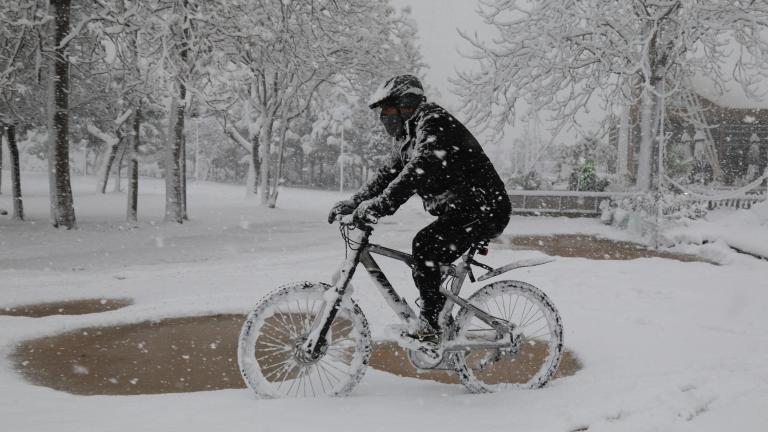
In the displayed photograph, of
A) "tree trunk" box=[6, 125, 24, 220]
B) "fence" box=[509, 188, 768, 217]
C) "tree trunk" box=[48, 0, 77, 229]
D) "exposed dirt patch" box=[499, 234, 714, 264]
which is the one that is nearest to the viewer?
"exposed dirt patch" box=[499, 234, 714, 264]

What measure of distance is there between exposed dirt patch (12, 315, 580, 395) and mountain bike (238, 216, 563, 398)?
749 millimetres

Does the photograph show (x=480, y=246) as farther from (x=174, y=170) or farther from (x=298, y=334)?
(x=174, y=170)

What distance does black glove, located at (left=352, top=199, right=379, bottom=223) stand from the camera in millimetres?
3207

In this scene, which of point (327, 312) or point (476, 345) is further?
point (476, 345)

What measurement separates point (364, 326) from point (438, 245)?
71cm

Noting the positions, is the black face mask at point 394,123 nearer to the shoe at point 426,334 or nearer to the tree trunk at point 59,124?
the shoe at point 426,334

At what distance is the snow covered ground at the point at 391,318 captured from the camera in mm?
2990

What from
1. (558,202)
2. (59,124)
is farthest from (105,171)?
(558,202)

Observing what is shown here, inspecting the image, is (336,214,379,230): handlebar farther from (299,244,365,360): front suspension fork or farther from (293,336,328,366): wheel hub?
(293,336,328,366): wheel hub

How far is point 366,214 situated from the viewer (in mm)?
3205

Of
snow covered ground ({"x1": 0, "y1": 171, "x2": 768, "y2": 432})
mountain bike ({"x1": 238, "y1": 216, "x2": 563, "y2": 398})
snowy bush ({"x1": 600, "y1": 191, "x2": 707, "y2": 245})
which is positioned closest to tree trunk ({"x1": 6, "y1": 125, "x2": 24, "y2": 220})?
snow covered ground ({"x1": 0, "y1": 171, "x2": 768, "y2": 432})

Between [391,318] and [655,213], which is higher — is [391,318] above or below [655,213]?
below

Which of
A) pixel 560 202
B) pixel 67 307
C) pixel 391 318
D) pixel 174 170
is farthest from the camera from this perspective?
pixel 560 202

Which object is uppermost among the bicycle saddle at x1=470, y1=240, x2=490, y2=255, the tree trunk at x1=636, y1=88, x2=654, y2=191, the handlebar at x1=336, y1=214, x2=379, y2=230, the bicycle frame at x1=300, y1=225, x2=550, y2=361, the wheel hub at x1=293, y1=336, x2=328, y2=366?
the tree trunk at x1=636, y1=88, x2=654, y2=191
